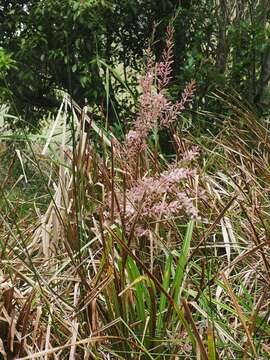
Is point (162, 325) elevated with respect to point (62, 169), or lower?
lower

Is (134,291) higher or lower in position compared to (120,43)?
lower

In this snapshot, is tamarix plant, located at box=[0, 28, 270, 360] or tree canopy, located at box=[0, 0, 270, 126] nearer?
tamarix plant, located at box=[0, 28, 270, 360]

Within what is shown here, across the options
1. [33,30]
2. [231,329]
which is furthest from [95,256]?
[33,30]

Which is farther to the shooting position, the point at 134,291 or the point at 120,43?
the point at 120,43

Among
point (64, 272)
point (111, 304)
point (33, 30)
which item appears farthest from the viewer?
point (33, 30)

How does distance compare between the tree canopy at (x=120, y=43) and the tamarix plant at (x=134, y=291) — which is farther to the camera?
the tree canopy at (x=120, y=43)

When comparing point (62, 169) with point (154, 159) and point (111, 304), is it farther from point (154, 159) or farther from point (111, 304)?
point (111, 304)

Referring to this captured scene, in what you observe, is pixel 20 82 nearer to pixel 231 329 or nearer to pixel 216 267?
pixel 216 267

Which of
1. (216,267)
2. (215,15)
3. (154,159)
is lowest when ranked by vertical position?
(216,267)

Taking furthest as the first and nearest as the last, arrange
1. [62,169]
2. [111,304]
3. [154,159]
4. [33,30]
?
[33,30], [154,159], [62,169], [111,304]

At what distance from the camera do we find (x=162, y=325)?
1689 mm

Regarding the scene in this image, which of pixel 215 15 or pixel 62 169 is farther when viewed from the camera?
pixel 215 15

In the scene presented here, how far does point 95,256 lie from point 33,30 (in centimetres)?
362

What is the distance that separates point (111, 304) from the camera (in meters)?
1.68
